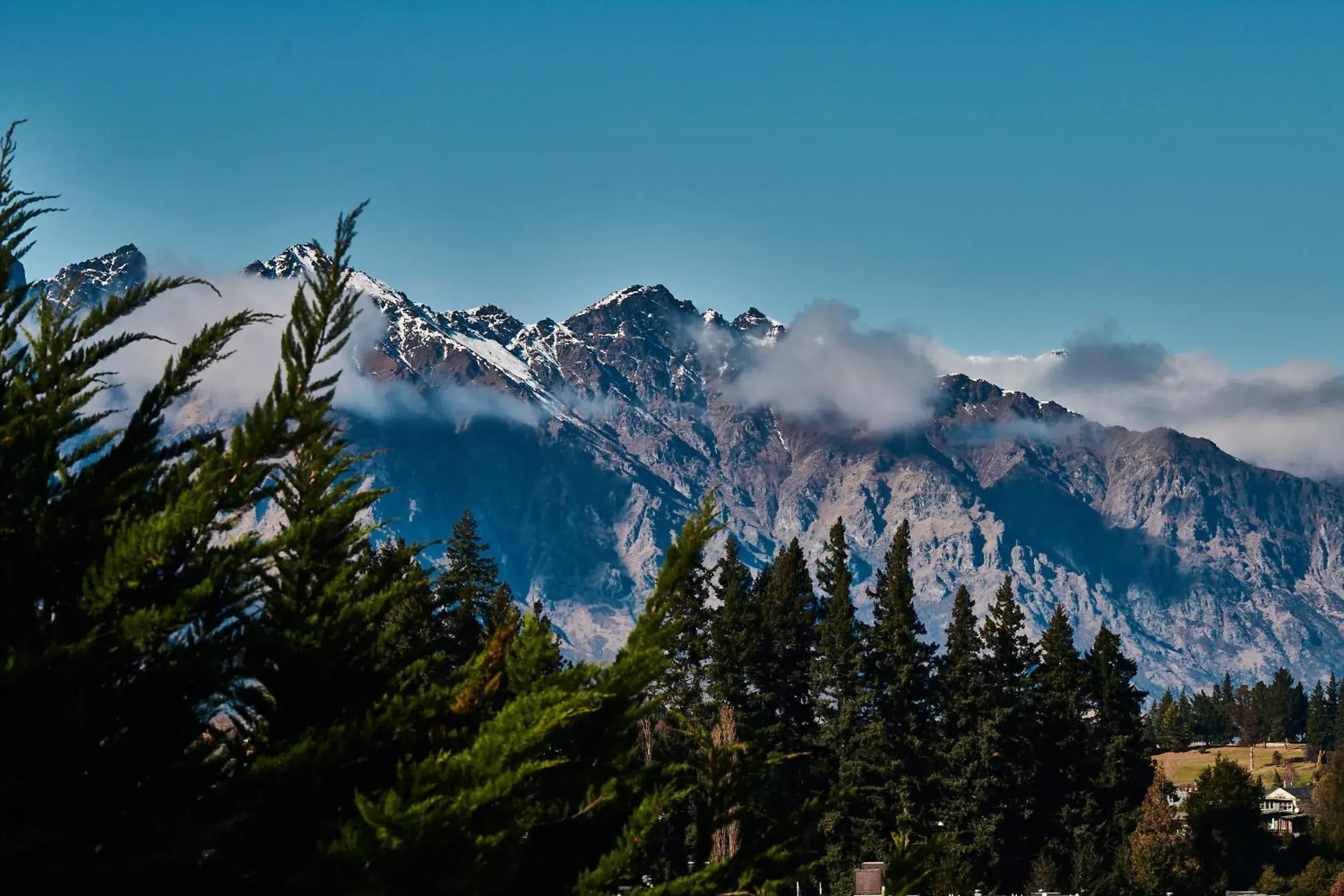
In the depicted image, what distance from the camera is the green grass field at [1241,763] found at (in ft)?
517

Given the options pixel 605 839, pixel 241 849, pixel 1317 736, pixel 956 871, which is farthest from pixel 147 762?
pixel 1317 736

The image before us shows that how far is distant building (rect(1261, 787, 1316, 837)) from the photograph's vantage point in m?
100

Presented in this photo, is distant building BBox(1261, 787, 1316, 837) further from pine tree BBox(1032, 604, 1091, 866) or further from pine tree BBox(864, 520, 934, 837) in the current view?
pine tree BBox(864, 520, 934, 837)

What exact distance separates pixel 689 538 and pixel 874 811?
5911cm

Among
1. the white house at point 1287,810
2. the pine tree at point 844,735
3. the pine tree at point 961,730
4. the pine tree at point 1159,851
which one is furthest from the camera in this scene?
the white house at point 1287,810

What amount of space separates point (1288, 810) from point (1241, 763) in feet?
169

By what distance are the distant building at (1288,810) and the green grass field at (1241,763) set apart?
10.3 metres

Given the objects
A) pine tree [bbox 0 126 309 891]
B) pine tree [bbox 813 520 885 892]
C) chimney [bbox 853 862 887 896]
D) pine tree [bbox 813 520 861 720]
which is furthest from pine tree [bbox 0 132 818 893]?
pine tree [bbox 813 520 861 720]

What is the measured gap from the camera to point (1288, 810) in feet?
410

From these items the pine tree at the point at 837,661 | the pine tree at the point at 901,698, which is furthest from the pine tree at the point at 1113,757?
the pine tree at the point at 837,661

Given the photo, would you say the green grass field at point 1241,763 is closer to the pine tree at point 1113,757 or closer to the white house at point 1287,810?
the white house at point 1287,810

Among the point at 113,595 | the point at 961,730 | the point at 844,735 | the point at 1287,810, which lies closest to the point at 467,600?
the point at 844,735

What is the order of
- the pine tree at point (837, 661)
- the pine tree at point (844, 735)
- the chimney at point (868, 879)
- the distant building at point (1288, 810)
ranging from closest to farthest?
the chimney at point (868, 879)
the pine tree at point (844, 735)
the pine tree at point (837, 661)
the distant building at point (1288, 810)

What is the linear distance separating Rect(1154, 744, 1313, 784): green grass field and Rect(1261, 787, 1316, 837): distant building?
1025cm
